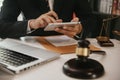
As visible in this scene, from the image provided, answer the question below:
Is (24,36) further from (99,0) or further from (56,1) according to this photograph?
(99,0)

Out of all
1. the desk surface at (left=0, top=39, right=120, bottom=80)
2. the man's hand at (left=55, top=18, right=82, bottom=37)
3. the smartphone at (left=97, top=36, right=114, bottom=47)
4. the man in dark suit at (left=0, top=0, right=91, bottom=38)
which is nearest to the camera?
the desk surface at (left=0, top=39, right=120, bottom=80)

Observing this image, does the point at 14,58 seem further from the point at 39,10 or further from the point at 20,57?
the point at 39,10

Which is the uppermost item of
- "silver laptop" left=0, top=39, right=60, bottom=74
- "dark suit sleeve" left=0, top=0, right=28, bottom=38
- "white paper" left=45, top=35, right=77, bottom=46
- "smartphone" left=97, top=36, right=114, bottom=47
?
"dark suit sleeve" left=0, top=0, right=28, bottom=38

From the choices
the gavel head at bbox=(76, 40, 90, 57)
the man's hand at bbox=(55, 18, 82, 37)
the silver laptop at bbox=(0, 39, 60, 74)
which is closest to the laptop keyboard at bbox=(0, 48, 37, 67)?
the silver laptop at bbox=(0, 39, 60, 74)

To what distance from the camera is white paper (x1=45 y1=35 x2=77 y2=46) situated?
1.21m

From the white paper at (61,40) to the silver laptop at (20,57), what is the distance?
8.5 inches

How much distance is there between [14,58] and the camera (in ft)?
2.86

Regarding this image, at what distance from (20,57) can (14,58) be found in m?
0.03

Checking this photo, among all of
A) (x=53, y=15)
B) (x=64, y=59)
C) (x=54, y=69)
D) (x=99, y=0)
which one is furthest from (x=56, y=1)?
(x=54, y=69)

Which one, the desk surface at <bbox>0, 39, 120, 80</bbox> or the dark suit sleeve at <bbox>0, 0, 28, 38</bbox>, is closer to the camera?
the desk surface at <bbox>0, 39, 120, 80</bbox>

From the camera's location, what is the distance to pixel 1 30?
1.40 metres

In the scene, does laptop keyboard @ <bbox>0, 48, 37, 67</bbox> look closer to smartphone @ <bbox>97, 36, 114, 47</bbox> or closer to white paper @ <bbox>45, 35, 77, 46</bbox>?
white paper @ <bbox>45, 35, 77, 46</bbox>

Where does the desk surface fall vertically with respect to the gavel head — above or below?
below

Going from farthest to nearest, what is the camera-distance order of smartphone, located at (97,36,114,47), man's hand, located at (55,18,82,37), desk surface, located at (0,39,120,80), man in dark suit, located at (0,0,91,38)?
1. man in dark suit, located at (0,0,91,38)
2. man's hand, located at (55,18,82,37)
3. smartphone, located at (97,36,114,47)
4. desk surface, located at (0,39,120,80)
